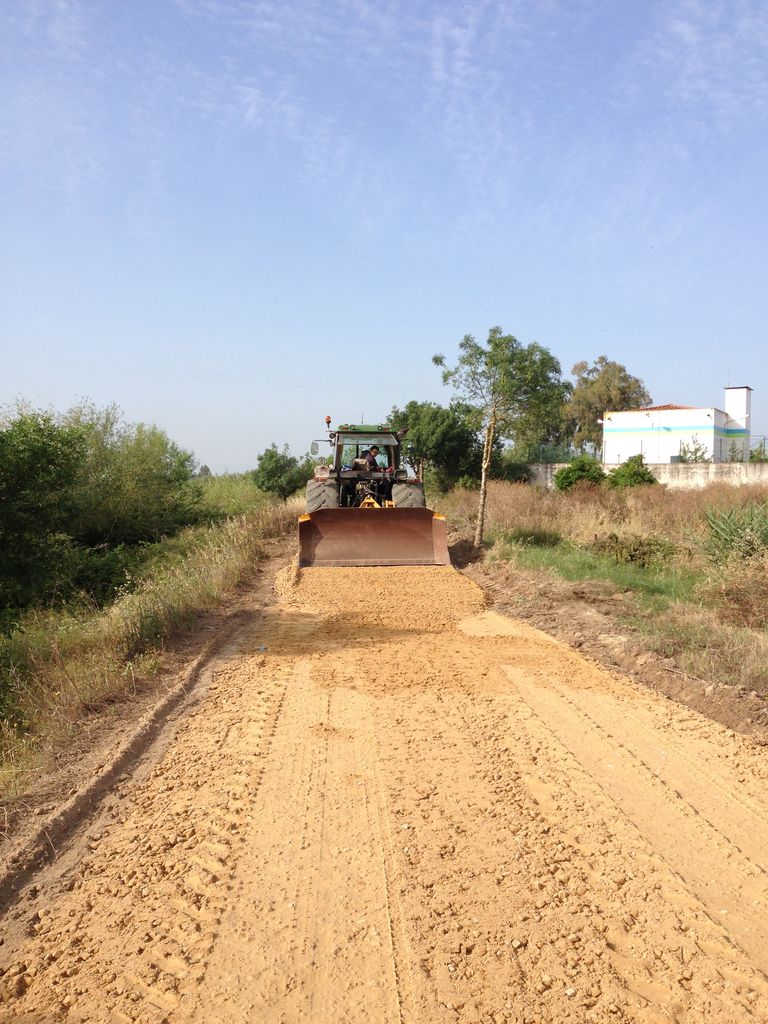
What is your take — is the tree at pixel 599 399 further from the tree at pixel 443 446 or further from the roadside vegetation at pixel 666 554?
the roadside vegetation at pixel 666 554

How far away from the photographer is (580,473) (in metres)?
30.7

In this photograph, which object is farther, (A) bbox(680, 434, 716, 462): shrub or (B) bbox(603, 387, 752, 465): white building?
(B) bbox(603, 387, 752, 465): white building

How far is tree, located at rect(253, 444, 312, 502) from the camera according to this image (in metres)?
33.2

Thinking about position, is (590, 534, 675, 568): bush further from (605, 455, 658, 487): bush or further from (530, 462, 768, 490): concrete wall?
(530, 462, 768, 490): concrete wall

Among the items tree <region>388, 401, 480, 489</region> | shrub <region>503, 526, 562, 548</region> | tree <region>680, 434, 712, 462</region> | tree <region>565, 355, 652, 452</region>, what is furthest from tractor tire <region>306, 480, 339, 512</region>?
tree <region>565, 355, 652, 452</region>

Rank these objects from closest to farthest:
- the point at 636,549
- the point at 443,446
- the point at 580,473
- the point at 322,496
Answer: the point at 636,549 < the point at 322,496 < the point at 580,473 < the point at 443,446

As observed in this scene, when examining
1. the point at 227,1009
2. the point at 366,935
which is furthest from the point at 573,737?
the point at 227,1009

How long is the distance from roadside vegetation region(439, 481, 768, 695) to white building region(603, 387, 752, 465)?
24.0 meters

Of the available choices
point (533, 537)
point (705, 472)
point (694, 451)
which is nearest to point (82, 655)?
point (533, 537)

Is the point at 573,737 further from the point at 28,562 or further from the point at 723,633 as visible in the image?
the point at 28,562

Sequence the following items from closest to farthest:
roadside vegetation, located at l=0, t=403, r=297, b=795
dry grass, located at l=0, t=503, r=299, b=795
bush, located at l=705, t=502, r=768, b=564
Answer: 1. dry grass, located at l=0, t=503, r=299, b=795
2. roadside vegetation, located at l=0, t=403, r=297, b=795
3. bush, located at l=705, t=502, r=768, b=564

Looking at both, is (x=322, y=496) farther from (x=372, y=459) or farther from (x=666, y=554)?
(x=666, y=554)

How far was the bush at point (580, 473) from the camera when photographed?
29703mm

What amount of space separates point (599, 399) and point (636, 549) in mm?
44120
